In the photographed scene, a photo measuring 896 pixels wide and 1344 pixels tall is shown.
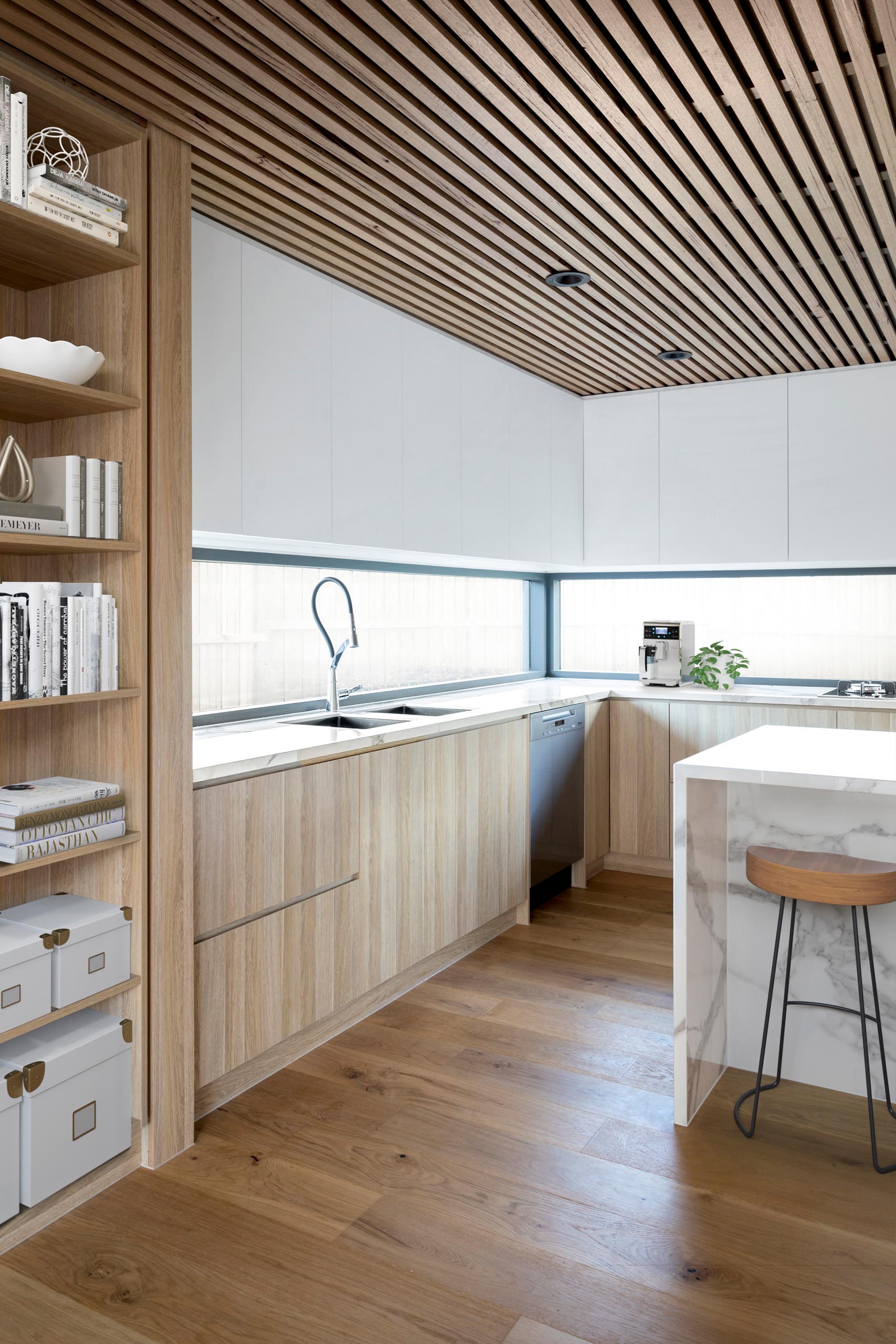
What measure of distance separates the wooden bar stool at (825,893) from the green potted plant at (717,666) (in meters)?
2.35

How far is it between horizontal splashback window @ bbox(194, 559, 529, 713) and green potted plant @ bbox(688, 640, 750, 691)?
1.01m

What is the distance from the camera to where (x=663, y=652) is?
508 centimetres

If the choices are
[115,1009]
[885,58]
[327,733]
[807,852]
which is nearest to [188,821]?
[115,1009]

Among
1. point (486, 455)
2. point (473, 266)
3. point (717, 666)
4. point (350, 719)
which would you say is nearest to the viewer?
point (473, 266)

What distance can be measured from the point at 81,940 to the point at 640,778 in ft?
10.6

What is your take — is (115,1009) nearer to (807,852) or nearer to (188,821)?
(188,821)

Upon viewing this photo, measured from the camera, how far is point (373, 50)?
78.4 inches

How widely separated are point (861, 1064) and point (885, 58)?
245 centimetres

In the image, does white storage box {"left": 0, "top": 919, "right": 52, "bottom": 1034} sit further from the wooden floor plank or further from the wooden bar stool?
the wooden bar stool

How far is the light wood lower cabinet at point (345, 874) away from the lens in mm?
2586

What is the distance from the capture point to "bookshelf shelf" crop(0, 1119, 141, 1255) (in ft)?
6.73

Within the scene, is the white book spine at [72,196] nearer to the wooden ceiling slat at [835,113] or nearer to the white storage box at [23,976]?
the wooden ceiling slat at [835,113]

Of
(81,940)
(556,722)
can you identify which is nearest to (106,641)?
(81,940)

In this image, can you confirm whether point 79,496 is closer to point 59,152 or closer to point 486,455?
point 59,152
